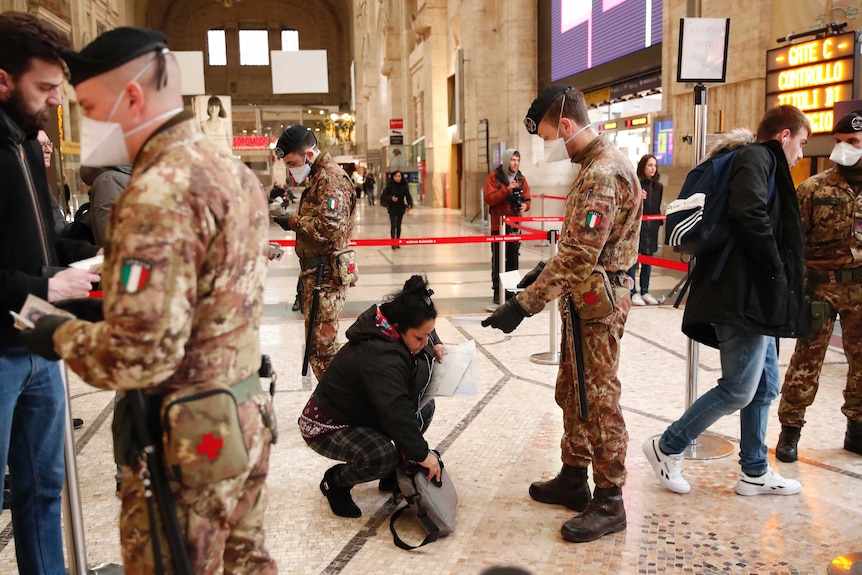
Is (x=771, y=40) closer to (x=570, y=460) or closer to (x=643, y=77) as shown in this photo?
(x=643, y=77)

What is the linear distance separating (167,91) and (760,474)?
3316 mm

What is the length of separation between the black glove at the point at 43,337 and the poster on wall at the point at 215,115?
60.6ft

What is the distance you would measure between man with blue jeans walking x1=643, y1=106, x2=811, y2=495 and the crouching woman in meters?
1.31

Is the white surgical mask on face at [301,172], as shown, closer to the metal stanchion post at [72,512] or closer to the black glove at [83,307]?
the metal stanchion post at [72,512]

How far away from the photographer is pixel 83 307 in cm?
196

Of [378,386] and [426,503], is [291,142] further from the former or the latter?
[426,503]

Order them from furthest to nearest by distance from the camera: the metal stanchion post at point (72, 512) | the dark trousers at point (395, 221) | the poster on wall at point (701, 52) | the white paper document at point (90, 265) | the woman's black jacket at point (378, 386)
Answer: the dark trousers at point (395, 221), the poster on wall at point (701, 52), the woman's black jacket at point (378, 386), the metal stanchion post at point (72, 512), the white paper document at point (90, 265)

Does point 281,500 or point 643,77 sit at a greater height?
point 643,77

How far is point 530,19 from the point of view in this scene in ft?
62.8

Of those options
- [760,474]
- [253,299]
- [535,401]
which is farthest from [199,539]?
[535,401]

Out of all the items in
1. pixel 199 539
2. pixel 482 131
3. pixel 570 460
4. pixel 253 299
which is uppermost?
pixel 482 131

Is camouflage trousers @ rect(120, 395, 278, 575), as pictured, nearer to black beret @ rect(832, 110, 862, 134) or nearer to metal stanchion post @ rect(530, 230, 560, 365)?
black beret @ rect(832, 110, 862, 134)

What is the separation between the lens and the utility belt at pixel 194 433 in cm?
171

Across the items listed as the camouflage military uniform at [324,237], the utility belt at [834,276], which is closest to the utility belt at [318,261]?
the camouflage military uniform at [324,237]
